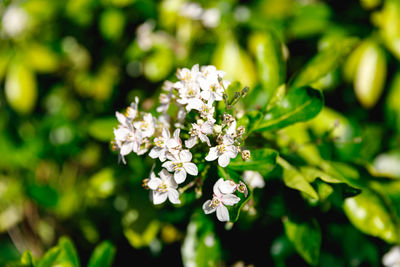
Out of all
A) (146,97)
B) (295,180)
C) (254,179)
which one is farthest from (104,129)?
(295,180)

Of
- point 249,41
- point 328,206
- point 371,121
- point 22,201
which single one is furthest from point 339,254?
point 22,201

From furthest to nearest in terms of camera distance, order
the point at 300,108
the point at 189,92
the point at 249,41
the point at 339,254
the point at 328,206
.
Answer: the point at 249,41 < the point at 339,254 < the point at 328,206 < the point at 300,108 < the point at 189,92

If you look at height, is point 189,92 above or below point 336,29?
above

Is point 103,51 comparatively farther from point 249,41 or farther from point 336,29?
point 336,29

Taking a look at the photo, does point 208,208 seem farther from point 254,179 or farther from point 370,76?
point 370,76

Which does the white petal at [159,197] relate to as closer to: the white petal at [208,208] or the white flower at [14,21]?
the white petal at [208,208]

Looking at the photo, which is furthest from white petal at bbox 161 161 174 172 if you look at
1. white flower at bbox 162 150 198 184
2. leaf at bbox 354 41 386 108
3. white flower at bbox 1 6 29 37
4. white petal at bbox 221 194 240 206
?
white flower at bbox 1 6 29 37

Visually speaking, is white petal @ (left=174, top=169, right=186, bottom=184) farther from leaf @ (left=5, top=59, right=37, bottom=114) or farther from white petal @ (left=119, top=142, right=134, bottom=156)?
leaf @ (left=5, top=59, right=37, bottom=114)
